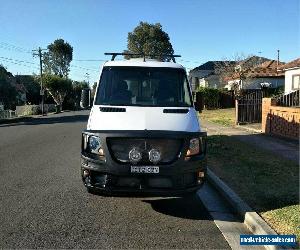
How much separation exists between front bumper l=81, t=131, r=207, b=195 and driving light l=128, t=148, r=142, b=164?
0.35 feet

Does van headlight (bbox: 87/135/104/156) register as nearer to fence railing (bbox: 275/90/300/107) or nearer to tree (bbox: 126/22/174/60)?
fence railing (bbox: 275/90/300/107)

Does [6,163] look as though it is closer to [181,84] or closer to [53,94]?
[181,84]

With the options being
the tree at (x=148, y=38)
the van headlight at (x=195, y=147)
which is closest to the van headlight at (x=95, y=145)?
the van headlight at (x=195, y=147)

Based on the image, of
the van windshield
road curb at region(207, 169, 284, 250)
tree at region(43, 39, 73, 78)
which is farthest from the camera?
tree at region(43, 39, 73, 78)

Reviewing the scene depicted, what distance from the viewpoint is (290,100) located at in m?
19.2

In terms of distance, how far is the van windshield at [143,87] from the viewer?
315 inches

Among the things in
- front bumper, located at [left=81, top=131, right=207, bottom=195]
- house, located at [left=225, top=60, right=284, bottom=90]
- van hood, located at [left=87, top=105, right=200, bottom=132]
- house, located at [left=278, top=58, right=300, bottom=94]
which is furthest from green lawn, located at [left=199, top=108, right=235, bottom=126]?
front bumper, located at [left=81, top=131, right=207, bottom=195]

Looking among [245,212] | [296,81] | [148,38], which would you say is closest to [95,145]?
[245,212]

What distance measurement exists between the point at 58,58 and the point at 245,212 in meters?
102

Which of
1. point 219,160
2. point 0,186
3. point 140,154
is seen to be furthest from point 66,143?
point 140,154

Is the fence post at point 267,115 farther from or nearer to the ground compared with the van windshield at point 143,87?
nearer to the ground

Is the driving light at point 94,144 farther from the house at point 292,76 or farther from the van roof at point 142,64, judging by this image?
the house at point 292,76

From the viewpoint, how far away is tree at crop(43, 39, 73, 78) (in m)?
104

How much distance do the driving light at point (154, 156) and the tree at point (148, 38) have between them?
219 ft
